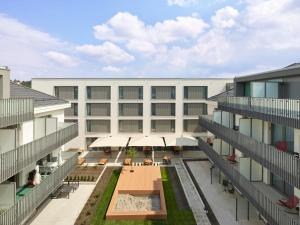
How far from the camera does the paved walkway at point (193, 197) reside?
71.1 feet

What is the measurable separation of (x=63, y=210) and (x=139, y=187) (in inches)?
276

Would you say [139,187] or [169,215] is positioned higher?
[139,187]

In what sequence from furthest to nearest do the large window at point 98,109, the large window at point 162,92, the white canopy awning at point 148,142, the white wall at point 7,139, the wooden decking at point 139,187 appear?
the large window at point 98,109 < the large window at point 162,92 < the white canopy awning at point 148,142 < the wooden decking at point 139,187 < the white wall at point 7,139

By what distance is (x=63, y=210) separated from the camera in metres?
23.2

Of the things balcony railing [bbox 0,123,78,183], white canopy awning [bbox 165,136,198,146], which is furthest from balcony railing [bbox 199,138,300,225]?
white canopy awning [bbox 165,136,198,146]

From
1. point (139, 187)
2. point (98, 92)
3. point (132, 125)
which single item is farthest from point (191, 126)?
point (139, 187)

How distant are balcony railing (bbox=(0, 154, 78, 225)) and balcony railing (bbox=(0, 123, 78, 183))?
159 cm

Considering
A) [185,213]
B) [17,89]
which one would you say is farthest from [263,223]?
[17,89]

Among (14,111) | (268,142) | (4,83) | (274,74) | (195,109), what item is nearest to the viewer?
(14,111)

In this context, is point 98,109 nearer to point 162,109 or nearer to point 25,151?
point 162,109

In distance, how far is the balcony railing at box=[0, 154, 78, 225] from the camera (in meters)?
15.2

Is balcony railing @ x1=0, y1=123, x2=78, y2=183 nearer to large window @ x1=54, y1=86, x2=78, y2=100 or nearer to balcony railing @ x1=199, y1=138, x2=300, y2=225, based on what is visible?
balcony railing @ x1=199, y1=138, x2=300, y2=225

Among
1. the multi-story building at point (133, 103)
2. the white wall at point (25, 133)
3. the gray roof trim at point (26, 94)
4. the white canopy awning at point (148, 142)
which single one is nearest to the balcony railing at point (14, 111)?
the white wall at point (25, 133)

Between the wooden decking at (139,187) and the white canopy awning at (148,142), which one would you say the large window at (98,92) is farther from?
the wooden decking at (139,187)
